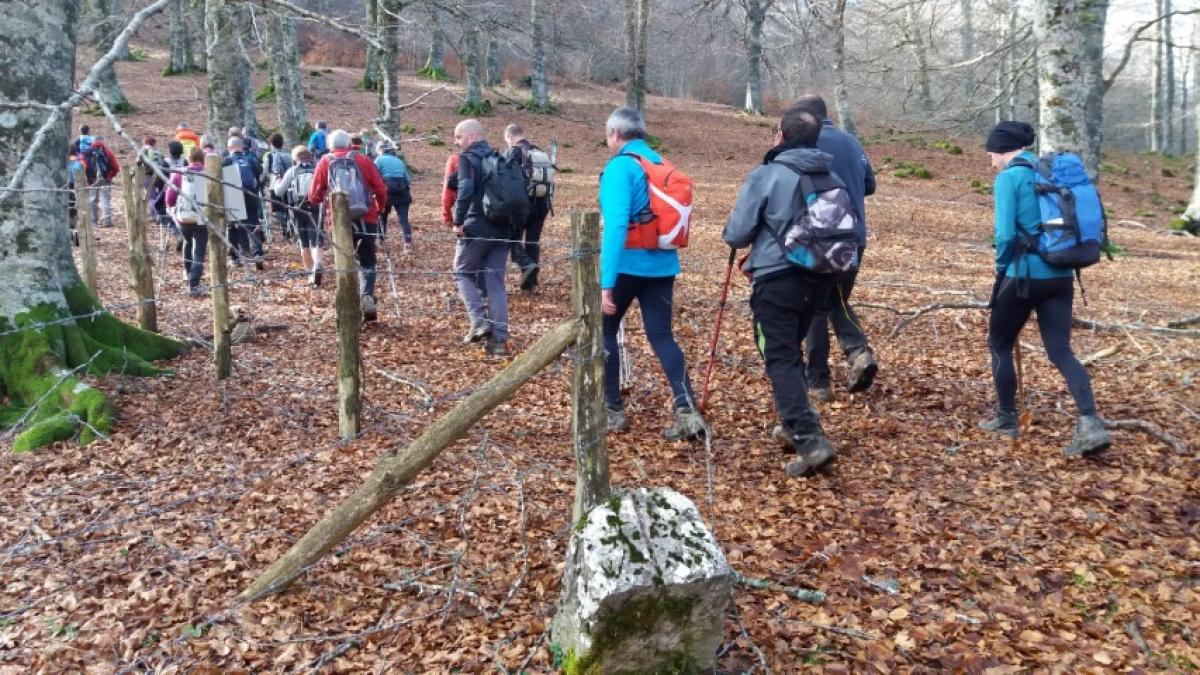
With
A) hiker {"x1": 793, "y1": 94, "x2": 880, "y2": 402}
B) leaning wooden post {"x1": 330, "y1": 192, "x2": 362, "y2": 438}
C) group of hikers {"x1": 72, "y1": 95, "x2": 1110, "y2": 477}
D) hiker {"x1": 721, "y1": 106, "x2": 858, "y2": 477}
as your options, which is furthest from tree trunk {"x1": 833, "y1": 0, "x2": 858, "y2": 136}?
leaning wooden post {"x1": 330, "y1": 192, "x2": 362, "y2": 438}

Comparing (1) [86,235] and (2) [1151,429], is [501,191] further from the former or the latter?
(2) [1151,429]

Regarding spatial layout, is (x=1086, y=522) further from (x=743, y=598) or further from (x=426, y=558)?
(x=426, y=558)

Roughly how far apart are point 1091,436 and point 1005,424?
573mm

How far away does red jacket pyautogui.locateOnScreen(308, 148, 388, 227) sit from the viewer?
862 centimetres

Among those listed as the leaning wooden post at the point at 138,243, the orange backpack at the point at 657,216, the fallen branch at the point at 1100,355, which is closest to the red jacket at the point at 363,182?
the leaning wooden post at the point at 138,243

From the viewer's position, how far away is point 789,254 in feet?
14.9

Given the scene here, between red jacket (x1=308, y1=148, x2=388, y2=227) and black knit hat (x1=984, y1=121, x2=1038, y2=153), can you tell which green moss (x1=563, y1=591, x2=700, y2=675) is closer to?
black knit hat (x1=984, y1=121, x2=1038, y2=153)

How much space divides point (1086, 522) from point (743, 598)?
1975 mm

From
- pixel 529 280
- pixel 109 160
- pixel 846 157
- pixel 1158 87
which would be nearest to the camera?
pixel 846 157

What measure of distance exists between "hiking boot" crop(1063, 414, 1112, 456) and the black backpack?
4758 millimetres

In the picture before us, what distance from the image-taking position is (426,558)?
4074 millimetres

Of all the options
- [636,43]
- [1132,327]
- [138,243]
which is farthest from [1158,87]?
[138,243]

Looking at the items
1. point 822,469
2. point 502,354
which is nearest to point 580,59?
point 502,354

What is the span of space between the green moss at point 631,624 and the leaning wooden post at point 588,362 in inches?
26.2
